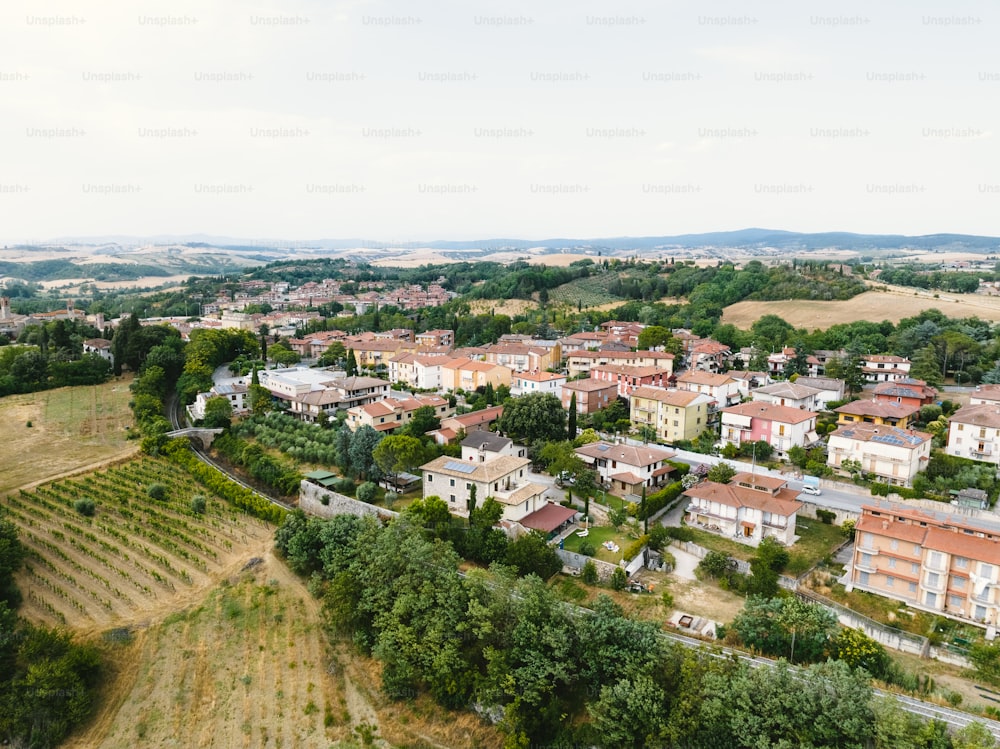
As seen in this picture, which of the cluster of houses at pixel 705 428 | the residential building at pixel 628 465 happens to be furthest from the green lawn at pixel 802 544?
the residential building at pixel 628 465

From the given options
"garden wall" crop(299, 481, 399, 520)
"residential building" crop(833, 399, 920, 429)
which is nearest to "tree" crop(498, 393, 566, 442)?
"garden wall" crop(299, 481, 399, 520)

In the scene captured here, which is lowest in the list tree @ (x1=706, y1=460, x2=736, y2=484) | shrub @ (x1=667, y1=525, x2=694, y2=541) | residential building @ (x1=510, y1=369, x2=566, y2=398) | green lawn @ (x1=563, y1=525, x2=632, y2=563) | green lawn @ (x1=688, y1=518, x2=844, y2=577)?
green lawn @ (x1=688, y1=518, x2=844, y2=577)

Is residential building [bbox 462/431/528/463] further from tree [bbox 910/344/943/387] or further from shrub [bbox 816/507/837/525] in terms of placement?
tree [bbox 910/344/943/387]

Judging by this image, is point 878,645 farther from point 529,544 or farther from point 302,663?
point 302,663

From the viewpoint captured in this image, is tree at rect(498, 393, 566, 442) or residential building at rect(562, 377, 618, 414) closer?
tree at rect(498, 393, 566, 442)

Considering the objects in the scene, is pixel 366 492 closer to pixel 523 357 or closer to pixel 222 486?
pixel 222 486

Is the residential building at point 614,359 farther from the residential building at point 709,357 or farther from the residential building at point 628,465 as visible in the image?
the residential building at point 628,465
